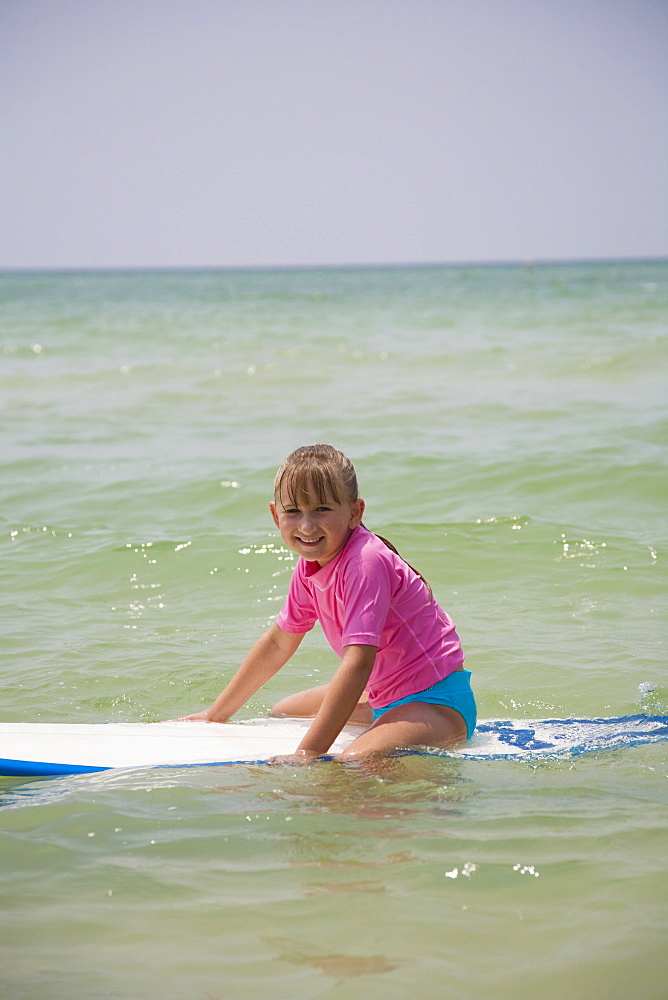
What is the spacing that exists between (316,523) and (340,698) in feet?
1.69

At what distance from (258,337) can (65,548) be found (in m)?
14.1

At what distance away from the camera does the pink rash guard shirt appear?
124 inches

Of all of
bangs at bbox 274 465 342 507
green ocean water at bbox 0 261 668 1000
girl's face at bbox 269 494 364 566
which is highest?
bangs at bbox 274 465 342 507

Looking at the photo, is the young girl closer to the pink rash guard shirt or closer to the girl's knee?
the pink rash guard shirt

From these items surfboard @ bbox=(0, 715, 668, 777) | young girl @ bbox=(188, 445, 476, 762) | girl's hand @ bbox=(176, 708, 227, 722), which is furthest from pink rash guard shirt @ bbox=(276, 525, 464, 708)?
girl's hand @ bbox=(176, 708, 227, 722)

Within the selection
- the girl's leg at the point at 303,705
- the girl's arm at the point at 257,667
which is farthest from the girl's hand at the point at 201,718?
the girl's leg at the point at 303,705

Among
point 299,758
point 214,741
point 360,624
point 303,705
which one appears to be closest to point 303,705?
point 303,705

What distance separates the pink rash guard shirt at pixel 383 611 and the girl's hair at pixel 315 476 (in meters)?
0.17

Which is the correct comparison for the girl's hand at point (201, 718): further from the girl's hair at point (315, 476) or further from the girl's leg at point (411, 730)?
the girl's hair at point (315, 476)

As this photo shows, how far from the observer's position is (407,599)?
3.28 metres

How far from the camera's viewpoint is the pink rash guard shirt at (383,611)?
3.14m

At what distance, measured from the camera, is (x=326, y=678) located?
14.2ft

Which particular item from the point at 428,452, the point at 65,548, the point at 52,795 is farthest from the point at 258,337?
the point at 52,795

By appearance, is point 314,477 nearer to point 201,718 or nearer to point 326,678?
point 201,718
